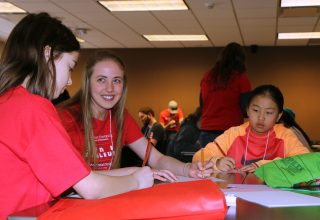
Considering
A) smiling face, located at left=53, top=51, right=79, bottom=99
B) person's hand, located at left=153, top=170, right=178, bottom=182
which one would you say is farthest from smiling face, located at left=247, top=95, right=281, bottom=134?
smiling face, located at left=53, top=51, right=79, bottom=99

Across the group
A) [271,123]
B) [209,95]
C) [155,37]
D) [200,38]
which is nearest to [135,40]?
[155,37]

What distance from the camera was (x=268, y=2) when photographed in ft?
17.6

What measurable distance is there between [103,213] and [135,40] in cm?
805

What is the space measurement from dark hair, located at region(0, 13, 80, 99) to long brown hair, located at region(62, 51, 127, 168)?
2.20ft

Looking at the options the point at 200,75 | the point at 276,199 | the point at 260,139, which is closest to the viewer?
the point at 276,199

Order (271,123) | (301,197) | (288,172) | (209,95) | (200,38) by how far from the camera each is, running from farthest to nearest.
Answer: (200,38), (209,95), (271,123), (288,172), (301,197)

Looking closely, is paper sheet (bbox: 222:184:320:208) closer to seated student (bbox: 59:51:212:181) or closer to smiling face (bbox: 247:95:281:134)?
seated student (bbox: 59:51:212:181)

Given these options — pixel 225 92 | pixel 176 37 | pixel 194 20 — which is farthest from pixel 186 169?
pixel 176 37

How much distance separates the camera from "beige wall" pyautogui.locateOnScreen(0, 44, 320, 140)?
29.7 feet

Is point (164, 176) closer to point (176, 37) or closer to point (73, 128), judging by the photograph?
point (73, 128)

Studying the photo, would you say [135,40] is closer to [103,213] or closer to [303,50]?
[303,50]

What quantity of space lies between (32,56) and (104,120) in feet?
3.01

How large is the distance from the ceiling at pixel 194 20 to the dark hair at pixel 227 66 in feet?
6.86

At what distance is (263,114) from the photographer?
86.8 inches
